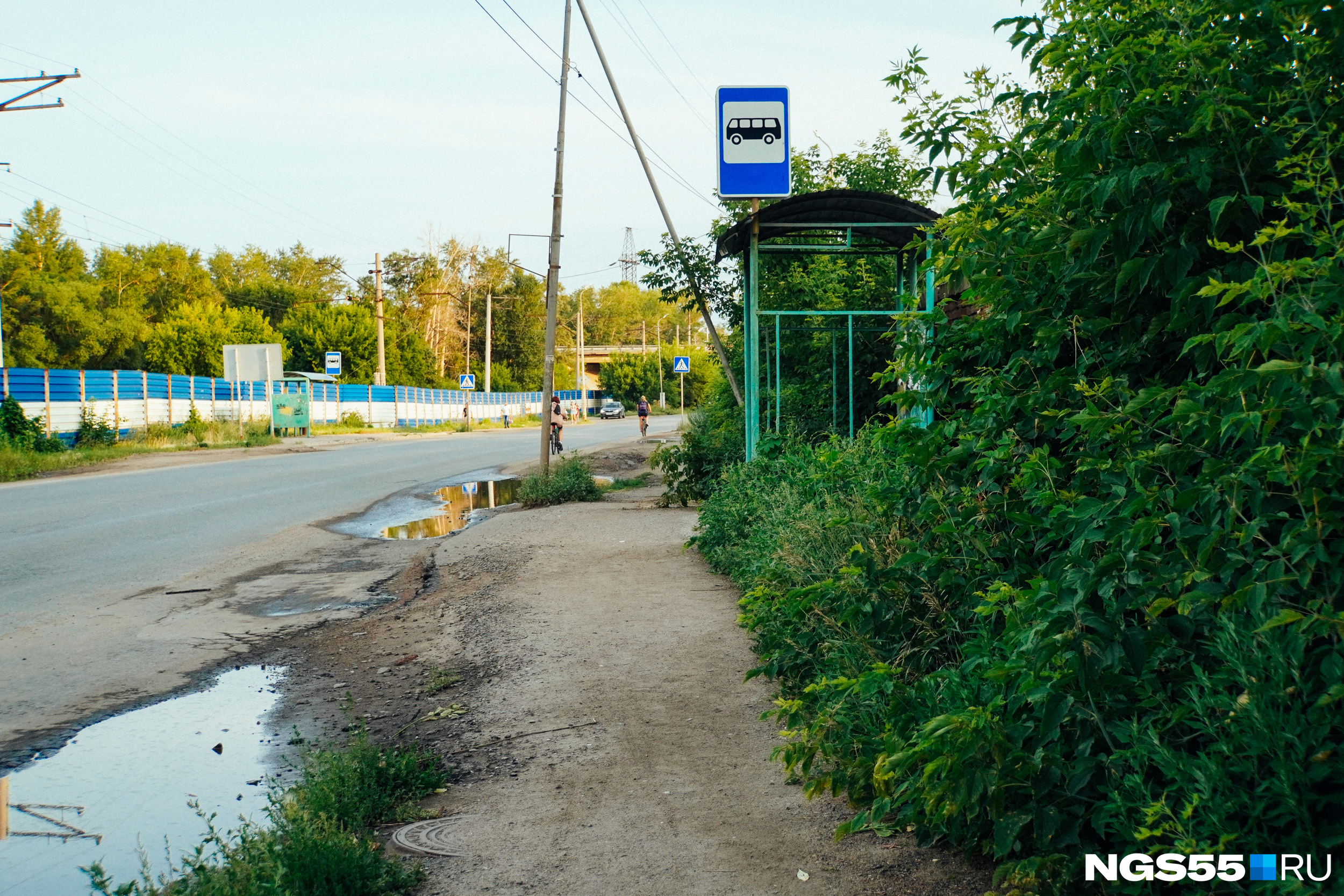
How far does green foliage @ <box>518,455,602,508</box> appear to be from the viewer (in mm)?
14180

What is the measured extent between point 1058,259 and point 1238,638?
3.90ft

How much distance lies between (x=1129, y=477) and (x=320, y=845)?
8.12 ft

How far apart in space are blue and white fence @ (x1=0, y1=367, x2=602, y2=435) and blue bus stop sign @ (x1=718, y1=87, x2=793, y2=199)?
2239cm

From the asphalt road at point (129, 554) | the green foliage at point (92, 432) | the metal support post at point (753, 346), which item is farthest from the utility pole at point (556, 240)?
the green foliage at point (92, 432)

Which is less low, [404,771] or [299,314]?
[299,314]

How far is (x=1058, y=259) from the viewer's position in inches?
113

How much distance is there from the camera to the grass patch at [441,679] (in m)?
5.35

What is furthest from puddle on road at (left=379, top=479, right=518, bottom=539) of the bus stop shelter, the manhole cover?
the manhole cover

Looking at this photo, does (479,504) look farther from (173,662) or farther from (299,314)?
(299,314)

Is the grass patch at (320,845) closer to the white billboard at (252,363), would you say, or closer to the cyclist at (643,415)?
the cyclist at (643,415)

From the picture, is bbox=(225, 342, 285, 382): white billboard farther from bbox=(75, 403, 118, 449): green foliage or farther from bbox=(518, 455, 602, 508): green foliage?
bbox=(518, 455, 602, 508): green foliage

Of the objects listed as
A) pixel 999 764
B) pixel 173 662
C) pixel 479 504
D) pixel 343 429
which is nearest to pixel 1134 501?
pixel 999 764

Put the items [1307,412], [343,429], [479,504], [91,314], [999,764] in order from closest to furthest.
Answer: [1307,412], [999,764], [479,504], [343,429], [91,314]

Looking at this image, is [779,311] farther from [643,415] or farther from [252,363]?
[643,415]
